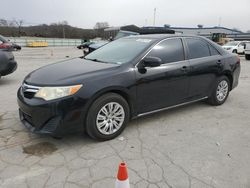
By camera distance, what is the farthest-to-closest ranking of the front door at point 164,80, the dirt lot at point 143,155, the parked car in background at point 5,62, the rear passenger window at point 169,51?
1. the parked car in background at point 5,62
2. the rear passenger window at point 169,51
3. the front door at point 164,80
4. the dirt lot at point 143,155

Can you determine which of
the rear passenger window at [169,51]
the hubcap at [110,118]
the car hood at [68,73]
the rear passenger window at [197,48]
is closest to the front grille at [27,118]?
the car hood at [68,73]

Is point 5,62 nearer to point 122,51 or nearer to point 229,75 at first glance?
point 122,51

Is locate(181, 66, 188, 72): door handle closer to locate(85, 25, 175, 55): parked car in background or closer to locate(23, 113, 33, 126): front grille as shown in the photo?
locate(85, 25, 175, 55): parked car in background

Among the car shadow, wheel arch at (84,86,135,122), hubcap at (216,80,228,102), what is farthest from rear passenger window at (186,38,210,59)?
the car shadow

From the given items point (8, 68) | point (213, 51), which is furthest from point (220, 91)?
point (8, 68)

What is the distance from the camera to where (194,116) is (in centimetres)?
437

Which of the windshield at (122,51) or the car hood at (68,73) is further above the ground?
the windshield at (122,51)

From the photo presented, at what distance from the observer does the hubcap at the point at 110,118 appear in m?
3.22

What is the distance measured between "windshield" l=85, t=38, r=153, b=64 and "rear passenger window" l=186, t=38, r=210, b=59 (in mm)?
889

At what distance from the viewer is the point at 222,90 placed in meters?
4.98

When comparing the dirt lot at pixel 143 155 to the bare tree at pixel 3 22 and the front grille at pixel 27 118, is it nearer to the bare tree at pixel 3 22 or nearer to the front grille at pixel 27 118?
the front grille at pixel 27 118

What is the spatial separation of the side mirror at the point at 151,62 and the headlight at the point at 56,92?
3.78 feet

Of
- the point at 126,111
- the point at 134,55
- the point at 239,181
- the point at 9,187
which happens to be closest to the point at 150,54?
the point at 134,55

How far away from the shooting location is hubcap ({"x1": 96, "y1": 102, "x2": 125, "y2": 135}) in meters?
3.22
